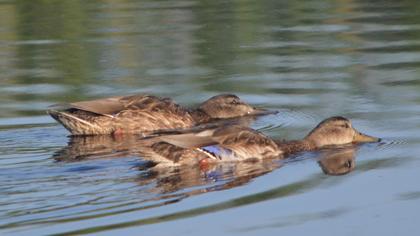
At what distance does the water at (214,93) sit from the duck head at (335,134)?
0.84 feet

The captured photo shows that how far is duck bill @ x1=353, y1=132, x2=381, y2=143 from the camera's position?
13.3 m

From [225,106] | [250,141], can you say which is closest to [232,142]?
[250,141]

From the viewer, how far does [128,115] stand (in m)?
15.4

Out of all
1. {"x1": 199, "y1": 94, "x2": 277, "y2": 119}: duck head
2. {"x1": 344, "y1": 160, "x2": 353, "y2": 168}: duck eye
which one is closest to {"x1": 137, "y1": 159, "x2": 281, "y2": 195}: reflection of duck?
{"x1": 344, "y1": 160, "x2": 353, "y2": 168}: duck eye

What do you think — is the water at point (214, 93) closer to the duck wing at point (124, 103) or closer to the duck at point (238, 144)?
the duck at point (238, 144)

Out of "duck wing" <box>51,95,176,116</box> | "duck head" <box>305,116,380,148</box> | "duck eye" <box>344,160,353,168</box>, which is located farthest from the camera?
"duck wing" <box>51,95,176,116</box>

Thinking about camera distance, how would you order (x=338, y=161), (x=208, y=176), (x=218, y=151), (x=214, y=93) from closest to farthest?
(x=208, y=176) → (x=338, y=161) → (x=218, y=151) → (x=214, y=93)

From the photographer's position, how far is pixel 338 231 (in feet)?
31.8

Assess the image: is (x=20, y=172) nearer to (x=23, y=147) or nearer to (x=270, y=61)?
(x=23, y=147)

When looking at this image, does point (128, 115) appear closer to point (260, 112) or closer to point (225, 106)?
point (225, 106)

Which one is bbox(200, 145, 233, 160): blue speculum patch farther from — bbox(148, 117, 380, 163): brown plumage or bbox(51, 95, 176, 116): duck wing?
bbox(51, 95, 176, 116): duck wing

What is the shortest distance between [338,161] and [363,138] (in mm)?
802

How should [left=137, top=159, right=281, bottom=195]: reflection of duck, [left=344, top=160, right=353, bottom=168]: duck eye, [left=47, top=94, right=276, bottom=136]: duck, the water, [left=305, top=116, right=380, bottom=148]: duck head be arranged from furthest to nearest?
1. [left=47, top=94, right=276, bottom=136]: duck
2. [left=305, top=116, right=380, bottom=148]: duck head
3. [left=344, top=160, right=353, bottom=168]: duck eye
4. [left=137, top=159, right=281, bottom=195]: reflection of duck
5. the water

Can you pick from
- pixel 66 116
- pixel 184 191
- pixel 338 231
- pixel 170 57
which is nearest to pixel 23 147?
pixel 66 116
